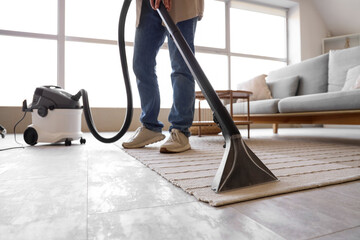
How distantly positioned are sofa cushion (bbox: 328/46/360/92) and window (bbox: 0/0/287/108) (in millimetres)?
2121

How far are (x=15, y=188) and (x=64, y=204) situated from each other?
0.66ft

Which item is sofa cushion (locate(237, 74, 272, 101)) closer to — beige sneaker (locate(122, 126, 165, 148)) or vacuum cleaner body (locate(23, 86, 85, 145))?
beige sneaker (locate(122, 126, 165, 148))

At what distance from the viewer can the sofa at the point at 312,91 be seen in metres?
1.61

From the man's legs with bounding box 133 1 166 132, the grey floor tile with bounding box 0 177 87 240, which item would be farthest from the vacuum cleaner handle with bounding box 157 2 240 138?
the man's legs with bounding box 133 1 166 132

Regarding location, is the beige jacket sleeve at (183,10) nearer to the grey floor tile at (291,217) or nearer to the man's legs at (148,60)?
the man's legs at (148,60)

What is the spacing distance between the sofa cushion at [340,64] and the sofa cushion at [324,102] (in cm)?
70

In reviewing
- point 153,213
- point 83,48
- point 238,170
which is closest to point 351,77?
point 238,170

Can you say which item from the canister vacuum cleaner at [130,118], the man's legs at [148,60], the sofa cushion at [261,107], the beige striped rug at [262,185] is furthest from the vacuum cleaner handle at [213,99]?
the sofa cushion at [261,107]

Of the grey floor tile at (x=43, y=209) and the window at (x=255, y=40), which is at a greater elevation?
the window at (x=255, y=40)

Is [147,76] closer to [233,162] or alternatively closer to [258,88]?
[233,162]

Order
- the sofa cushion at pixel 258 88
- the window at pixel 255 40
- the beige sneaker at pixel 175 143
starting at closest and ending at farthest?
1. the beige sneaker at pixel 175 143
2. the sofa cushion at pixel 258 88
3. the window at pixel 255 40

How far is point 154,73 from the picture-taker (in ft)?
4.57

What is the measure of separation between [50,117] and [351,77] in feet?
7.91

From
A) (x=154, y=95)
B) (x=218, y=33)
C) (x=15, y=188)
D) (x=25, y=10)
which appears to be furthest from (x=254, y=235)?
(x=218, y=33)
